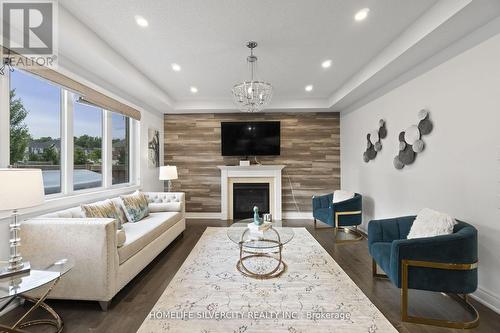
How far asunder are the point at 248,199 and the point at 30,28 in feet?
15.3

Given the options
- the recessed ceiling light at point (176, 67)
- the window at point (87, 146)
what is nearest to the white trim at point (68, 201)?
the window at point (87, 146)

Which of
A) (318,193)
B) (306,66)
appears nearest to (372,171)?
(318,193)

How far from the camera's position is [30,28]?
229cm

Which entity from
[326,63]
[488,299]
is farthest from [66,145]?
[488,299]

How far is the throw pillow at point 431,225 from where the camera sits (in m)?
2.23

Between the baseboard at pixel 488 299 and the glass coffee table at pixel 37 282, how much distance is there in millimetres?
3837

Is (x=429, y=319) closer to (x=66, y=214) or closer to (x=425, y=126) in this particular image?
(x=425, y=126)

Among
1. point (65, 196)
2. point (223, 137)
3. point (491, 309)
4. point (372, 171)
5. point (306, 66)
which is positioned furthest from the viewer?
point (223, 137)

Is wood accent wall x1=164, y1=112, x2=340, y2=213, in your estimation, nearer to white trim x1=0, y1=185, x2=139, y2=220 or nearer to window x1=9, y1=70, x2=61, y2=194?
white trim x1=0, y1=185, x2=139, y2=220

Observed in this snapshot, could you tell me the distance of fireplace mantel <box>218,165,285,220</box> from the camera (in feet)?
18.5

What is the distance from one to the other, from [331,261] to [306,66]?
9.73 ft

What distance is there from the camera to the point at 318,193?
19.1 ft

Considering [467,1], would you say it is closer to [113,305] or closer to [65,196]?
[113,305]

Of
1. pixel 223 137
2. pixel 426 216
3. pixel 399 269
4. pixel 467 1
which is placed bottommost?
pixel 399 269
